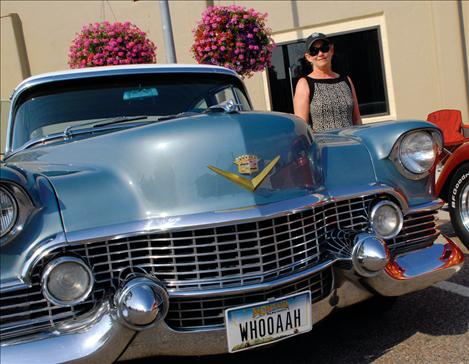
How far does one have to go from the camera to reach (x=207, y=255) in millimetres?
2002

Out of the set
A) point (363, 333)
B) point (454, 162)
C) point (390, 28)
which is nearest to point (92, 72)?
point (363, 333)

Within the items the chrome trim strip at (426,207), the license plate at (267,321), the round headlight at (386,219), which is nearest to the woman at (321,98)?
the chrome trim strip at (426,207)

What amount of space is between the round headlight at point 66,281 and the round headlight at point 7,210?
0.21 m

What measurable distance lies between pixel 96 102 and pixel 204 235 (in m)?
1.41

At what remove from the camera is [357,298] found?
2.36m

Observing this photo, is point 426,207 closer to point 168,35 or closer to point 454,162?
point 454,162

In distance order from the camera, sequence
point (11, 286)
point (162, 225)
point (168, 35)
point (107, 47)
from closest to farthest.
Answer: point (11, 286) → point (162, 225) → point (107, 47) → point (168, 35)

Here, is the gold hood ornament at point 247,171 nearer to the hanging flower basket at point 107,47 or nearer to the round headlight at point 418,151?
the round headlight at point 418,151

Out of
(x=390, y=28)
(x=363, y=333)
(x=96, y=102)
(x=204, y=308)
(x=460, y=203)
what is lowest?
(x=363, y=333)

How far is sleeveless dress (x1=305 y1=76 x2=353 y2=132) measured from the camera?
12.2 ft

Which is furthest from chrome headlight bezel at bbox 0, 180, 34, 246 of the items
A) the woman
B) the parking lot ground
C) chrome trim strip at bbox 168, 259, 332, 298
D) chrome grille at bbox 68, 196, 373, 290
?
the woman

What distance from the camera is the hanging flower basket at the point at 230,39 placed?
24.3ft

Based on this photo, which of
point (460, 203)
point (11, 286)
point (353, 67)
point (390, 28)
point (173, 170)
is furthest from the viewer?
point (353, 67)

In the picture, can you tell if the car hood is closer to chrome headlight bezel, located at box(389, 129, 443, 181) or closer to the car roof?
chrome headlight bezel, located at box(389, 129, 443, 181)
